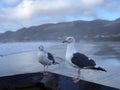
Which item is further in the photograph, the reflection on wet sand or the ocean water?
A: the ocean water

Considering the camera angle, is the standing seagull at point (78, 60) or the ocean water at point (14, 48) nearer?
the standing seagull at point (78, 60)

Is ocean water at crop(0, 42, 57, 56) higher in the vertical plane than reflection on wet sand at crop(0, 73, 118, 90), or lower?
lower

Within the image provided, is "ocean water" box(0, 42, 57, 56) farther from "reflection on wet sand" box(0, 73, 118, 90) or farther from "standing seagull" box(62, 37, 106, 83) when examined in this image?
"standing seagull" box(62, 37, 106, 83)

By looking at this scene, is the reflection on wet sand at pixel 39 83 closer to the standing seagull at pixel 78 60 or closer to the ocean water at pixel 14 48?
the standing seagull at pixel 78 60

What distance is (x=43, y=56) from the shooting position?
217 inches

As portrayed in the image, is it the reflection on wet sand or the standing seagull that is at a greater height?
the standing seagull

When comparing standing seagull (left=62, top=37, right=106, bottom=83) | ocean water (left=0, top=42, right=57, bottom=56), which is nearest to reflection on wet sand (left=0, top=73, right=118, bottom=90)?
standing seagull (left=62, top=37, right=106, bottom=83)

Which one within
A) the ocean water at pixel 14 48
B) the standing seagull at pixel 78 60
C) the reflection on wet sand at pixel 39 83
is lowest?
the ocean water at pixel 14 48

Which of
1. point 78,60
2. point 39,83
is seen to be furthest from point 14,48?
point 78,60

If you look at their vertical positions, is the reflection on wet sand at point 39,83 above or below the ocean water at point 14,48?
above

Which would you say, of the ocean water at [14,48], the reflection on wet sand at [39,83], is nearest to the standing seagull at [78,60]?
the reflection on wet sand at [39,83]

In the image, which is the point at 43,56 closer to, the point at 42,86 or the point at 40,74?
the point at 40,74

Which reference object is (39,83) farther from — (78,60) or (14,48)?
(14,48)

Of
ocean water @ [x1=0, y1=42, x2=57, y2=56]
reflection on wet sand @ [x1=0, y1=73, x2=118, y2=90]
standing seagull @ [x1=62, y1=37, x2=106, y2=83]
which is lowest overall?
ocean water @ [x1=0, y1=42, x2=57, y2=56]
